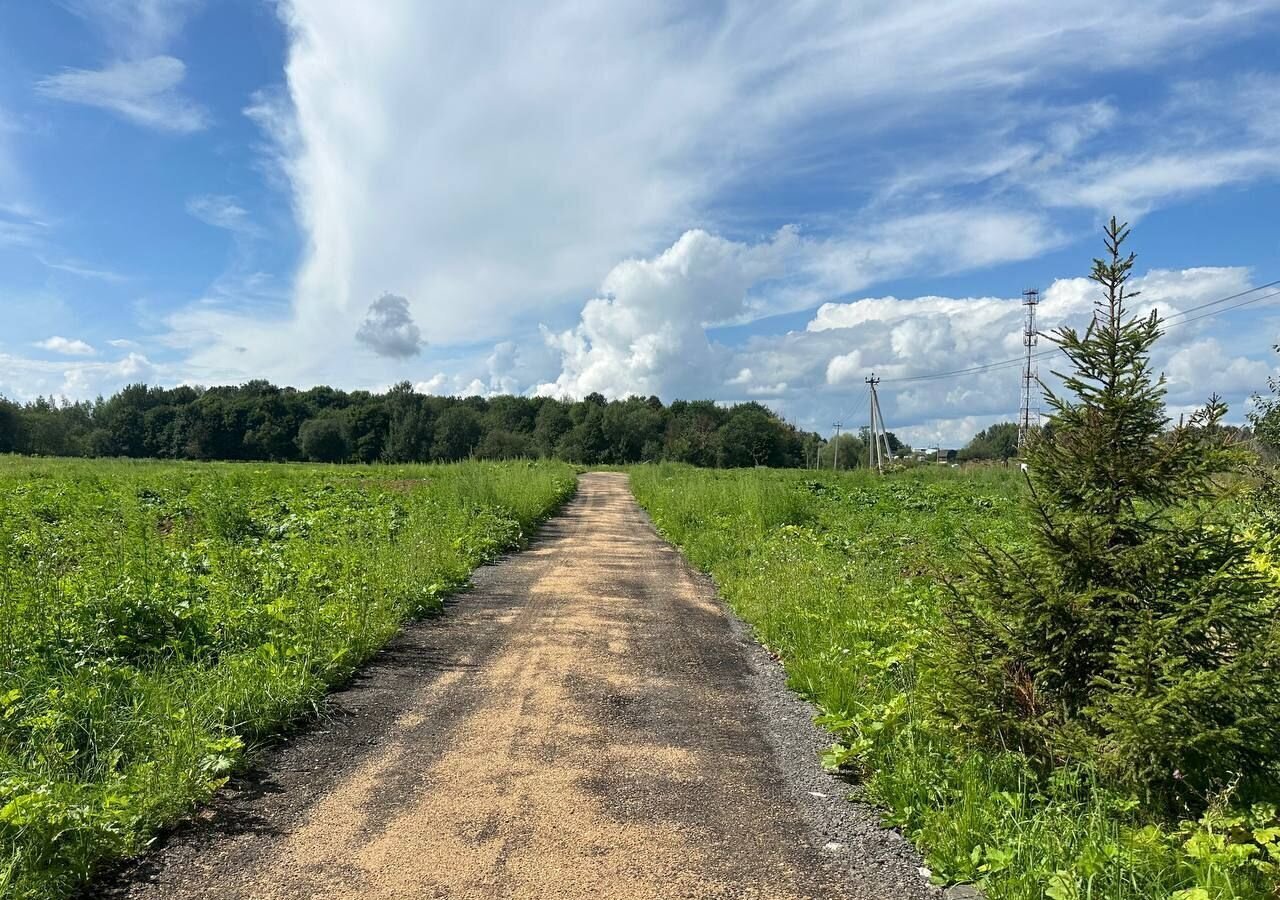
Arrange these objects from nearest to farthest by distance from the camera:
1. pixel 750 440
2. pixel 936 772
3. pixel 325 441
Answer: pixel 936 772 < pixel 325 441 < pixel 750 440

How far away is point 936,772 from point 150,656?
593 cm

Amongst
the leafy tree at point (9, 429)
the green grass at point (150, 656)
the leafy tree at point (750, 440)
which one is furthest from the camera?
the leafy tree at point (750, 440)

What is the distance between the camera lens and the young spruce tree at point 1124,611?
327 centimetres

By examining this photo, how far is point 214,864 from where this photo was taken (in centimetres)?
349

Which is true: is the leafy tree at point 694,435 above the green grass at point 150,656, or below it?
above

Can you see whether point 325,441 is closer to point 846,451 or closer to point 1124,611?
point 846,451

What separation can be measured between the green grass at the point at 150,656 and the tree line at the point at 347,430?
249ft

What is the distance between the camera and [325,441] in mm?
99250

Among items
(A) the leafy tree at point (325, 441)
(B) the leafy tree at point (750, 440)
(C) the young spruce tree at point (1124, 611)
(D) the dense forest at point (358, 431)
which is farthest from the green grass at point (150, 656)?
(A) the leafy tree at point (325, 441)

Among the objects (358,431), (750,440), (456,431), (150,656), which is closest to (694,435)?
(750,440)

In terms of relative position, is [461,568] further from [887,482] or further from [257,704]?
[887,482]

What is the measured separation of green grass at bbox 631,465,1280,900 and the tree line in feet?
253

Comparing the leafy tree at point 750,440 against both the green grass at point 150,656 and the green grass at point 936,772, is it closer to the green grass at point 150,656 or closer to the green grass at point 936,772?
the green grass at point 936,772

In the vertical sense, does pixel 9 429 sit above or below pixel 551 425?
below
